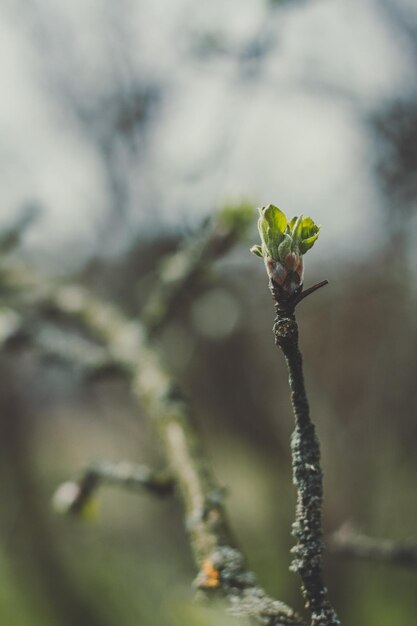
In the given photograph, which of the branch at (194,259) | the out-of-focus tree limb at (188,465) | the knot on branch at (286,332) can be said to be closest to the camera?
the knot on branch at (286,332)

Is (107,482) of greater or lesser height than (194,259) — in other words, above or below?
below

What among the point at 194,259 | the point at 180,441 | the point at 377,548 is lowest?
the point at 377,548

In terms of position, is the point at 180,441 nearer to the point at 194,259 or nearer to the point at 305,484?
the point at 305,484

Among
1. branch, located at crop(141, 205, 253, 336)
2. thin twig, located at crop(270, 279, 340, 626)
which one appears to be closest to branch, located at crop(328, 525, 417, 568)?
thin twig, located at crop(270, 279, 340, 626)

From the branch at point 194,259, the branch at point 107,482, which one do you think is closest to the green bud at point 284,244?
the branch at point 107,482

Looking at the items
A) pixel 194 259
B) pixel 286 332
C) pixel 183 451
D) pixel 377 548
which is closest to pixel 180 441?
pixel 183 451

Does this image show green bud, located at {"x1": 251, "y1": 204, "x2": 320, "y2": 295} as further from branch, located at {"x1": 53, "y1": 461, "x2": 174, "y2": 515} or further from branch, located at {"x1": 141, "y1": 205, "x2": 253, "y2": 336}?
branch, located at {"x1": 141, "y1": 205, "x2": 253, "y2": 336}

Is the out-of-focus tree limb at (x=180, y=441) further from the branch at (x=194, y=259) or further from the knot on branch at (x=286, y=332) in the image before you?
the knot on branch at (x=286, y=332)
